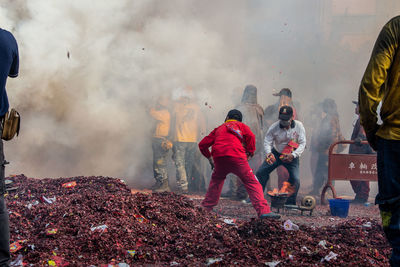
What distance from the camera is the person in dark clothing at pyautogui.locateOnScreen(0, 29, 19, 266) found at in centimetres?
278

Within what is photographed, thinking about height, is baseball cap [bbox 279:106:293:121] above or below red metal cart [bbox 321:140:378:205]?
above

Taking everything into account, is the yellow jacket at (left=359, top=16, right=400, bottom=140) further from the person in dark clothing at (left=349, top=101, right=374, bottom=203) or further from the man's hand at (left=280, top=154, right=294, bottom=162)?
the person in dark clothing at (left=349, top=101, right=374, bottom=203)

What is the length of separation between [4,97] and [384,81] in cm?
266

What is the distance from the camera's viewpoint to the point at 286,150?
7.59 m

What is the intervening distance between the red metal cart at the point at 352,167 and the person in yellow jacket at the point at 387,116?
18.5ft

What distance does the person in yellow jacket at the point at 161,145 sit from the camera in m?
9.70

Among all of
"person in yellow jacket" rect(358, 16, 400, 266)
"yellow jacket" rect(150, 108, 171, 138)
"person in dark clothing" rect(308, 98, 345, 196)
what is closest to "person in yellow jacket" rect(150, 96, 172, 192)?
"yellow jacket" rect(150, 108, 171, 138)

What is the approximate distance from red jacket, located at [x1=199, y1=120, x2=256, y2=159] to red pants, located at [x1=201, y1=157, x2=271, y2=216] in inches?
4.1

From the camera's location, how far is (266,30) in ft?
59.8

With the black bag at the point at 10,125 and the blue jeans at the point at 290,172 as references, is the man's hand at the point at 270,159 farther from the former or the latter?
A: the black bag at the point at 10,125

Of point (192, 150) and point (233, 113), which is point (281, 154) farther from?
point (192, 150)

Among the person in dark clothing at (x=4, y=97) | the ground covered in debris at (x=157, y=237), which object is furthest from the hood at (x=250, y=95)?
the person in dark clothing at (x=4, y=97)

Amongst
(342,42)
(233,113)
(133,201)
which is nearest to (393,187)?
(133,201)

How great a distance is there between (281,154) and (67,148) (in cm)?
636
